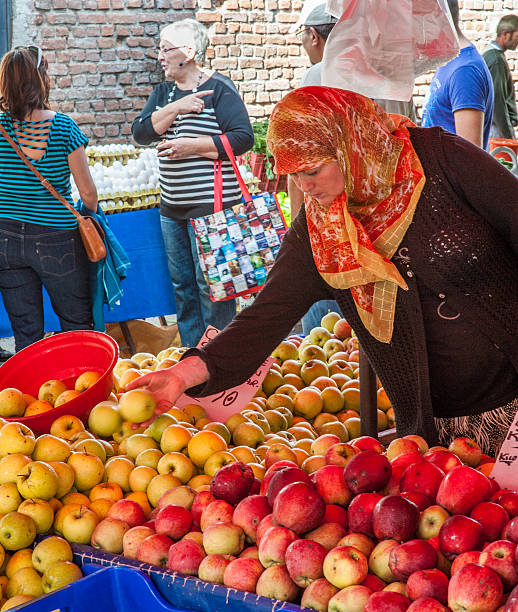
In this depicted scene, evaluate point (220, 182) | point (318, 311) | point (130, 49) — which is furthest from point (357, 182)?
point (130, 49)

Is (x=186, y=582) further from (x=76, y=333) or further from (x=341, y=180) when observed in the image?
(x=76, y=333)

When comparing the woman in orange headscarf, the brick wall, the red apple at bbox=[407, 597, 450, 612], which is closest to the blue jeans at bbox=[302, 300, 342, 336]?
the woman in orange headscarf

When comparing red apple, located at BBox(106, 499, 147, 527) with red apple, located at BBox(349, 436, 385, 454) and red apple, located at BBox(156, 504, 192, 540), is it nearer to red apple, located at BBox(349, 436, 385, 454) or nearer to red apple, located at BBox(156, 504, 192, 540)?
red apple, located at BBox(156, 504, 192, 540)

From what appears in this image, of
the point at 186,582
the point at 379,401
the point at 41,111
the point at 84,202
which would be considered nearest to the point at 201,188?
the point at 84,202

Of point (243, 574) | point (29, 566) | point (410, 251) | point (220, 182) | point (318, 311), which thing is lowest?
point (318, 311)

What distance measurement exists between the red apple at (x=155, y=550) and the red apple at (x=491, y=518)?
1.89 ft

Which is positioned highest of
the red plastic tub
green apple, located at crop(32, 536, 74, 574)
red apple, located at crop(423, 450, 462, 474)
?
red apple, located at crop(423, 450, 462, 474)

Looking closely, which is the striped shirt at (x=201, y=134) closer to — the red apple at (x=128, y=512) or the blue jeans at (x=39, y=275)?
the blue jeans at (x=39, y=275)

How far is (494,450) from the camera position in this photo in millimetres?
1810

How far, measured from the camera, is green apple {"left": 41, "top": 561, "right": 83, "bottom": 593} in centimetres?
141

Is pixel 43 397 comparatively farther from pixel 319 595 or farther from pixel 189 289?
pixel 189 289

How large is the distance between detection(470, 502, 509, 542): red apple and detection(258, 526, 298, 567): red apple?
311 mm

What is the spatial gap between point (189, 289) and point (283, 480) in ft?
9.43

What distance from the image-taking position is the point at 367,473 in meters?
1.33
